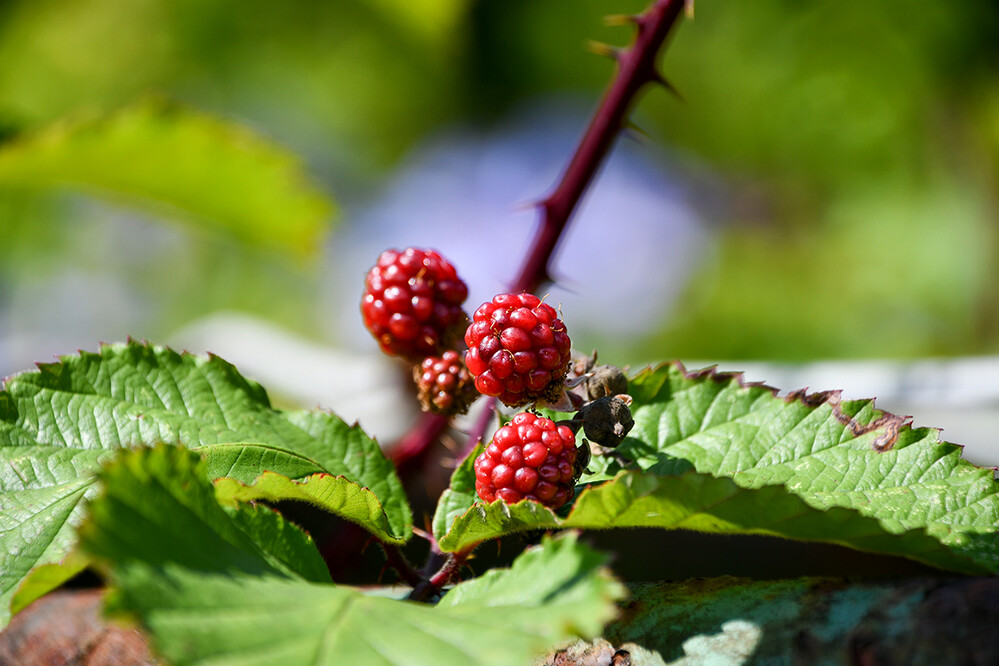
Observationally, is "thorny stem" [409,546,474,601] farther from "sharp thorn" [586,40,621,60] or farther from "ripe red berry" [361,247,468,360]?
"sharp thorn" [586,40,621,60]

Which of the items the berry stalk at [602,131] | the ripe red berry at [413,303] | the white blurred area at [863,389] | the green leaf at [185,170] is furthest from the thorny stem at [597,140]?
the green leaf at [185,170]

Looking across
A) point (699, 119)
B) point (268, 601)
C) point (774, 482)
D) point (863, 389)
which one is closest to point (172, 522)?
point (268, 601)

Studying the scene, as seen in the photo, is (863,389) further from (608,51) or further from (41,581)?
(41,581)

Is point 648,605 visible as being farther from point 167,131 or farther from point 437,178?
point 437,178

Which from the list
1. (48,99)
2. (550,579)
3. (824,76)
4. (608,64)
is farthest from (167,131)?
(48,99)

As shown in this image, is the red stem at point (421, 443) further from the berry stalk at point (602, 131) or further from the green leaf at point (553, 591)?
the green leaf at point (553, 591)

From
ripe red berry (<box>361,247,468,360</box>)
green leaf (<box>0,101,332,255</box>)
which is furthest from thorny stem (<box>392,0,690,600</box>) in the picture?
green leaf (<box>0,101,332,255</box>)

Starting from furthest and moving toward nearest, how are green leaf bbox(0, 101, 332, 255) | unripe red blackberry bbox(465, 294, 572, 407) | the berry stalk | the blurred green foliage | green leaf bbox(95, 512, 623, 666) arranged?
the blurred green foliage, green leaf bbox(0, 101, 332, 255), the berry stalk, unripe red blackberry bbox(465, 294, 572, 407), green leaf bbox(95, 512, 623, 666)
